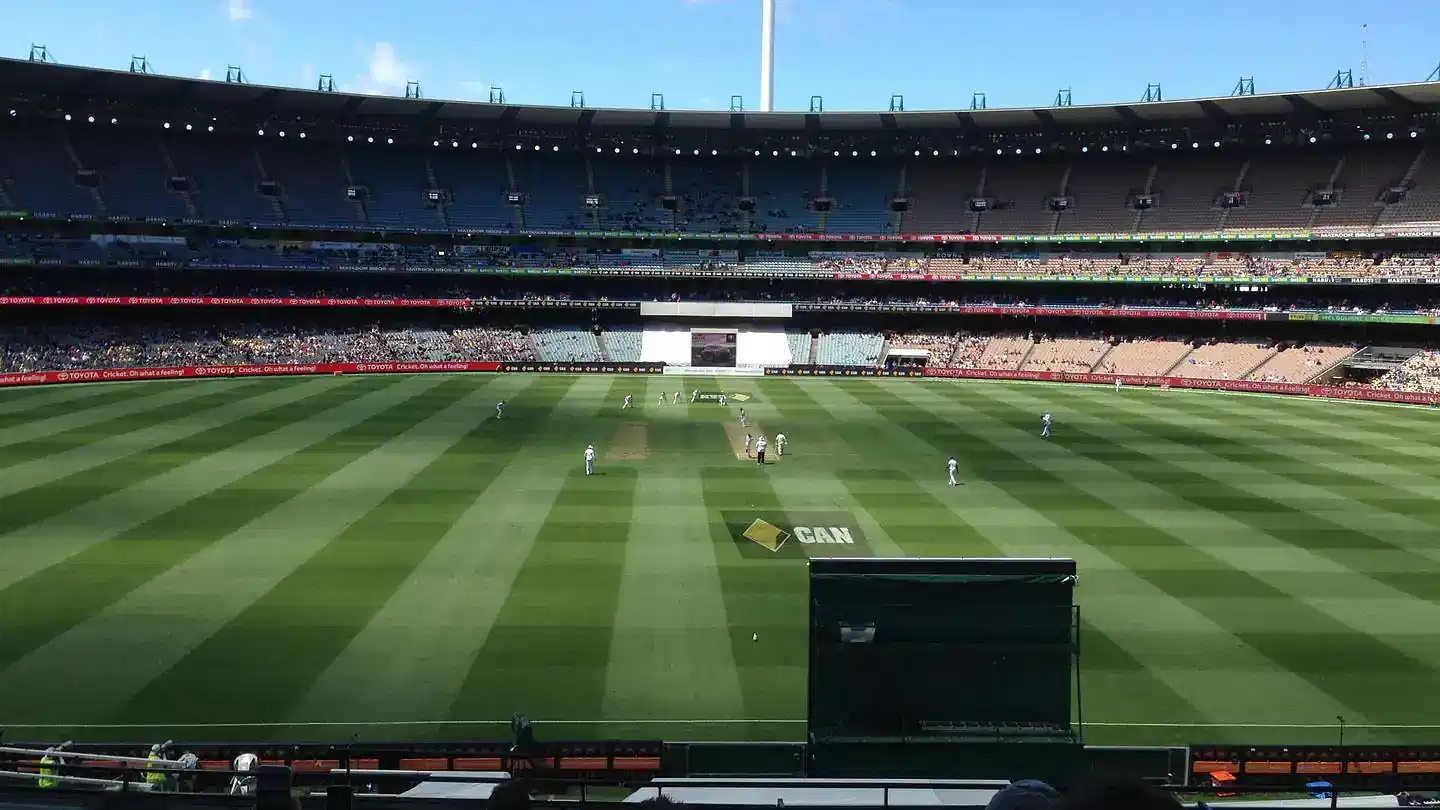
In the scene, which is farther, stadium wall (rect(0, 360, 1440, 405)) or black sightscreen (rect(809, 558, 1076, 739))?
stadium wall (rect(0, 360, 1440, 405))

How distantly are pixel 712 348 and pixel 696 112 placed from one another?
1938 centimetres

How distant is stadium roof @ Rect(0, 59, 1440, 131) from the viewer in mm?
61500

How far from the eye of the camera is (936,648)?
31.7ft

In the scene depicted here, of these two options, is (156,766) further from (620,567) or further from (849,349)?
(849,349)

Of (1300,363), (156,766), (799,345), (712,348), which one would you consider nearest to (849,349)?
(799,345)

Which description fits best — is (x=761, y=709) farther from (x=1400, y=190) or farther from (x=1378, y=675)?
(x=1400, y=190)

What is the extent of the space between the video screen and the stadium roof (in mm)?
17536

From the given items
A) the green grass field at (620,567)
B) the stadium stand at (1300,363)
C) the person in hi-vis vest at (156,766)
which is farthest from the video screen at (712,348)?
the person in hi-vis vest at (156,766)

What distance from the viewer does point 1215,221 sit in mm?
73250

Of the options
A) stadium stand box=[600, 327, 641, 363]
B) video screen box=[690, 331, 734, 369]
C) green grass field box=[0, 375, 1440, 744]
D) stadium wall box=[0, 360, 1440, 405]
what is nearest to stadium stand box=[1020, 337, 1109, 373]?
stadium wall box=[0, 360, 1440, 405]

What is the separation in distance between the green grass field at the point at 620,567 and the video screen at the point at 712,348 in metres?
34.3

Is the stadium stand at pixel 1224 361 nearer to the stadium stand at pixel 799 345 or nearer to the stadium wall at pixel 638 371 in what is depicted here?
the stadium wall at pixel 638 371

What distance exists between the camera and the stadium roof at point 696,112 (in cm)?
6150

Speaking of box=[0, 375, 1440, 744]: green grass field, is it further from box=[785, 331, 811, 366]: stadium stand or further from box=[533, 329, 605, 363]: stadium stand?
box=[785, 331, 811, 366]: stadium stand
